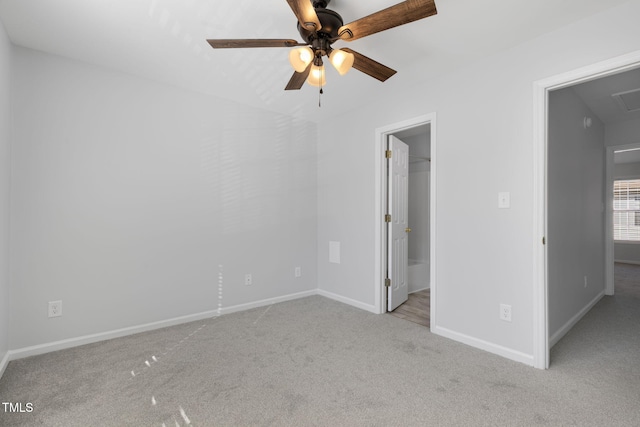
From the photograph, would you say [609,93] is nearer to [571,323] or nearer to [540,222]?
[540,222]

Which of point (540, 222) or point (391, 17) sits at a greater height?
point (391, 17)

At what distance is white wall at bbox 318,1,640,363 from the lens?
212 cm

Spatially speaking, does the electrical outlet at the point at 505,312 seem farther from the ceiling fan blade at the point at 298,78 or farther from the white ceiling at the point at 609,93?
the ceiling fan blade at the point at 298,78

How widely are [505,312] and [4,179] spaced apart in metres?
3.84

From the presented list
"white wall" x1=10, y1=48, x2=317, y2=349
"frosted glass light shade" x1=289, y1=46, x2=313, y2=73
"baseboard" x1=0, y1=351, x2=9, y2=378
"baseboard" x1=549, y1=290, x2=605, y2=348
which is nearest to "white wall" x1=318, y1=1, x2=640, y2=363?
"baseboard" x1=549, y1=290, x2=605, y2=348

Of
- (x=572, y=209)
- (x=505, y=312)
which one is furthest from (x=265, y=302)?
(x=572, y=209)

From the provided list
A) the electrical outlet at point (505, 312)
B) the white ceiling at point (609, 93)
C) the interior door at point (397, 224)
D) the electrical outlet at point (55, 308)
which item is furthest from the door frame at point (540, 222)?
the electrical outlet at point (55, 308)

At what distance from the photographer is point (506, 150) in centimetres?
241

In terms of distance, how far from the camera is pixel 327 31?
5.94 ft

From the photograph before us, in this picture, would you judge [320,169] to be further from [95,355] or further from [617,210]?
[617,210]

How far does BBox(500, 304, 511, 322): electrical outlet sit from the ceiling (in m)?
2.02

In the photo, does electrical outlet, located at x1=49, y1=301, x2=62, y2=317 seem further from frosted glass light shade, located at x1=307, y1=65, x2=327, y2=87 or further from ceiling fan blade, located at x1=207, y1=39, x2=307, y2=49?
frosted glass light shade, located at x1=307, y1=65, x2=327, y2=87

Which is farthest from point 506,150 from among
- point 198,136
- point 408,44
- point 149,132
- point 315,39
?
point 149,132

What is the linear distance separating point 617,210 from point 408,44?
8432 mm
